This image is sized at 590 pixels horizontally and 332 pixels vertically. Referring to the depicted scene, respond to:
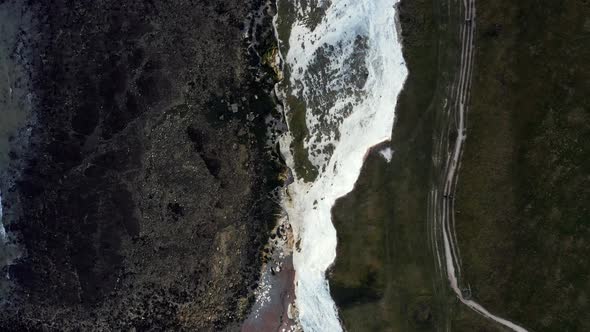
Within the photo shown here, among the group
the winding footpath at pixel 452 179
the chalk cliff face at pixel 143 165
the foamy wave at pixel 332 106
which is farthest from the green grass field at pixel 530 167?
the chalk cliff face at pixel 143 165

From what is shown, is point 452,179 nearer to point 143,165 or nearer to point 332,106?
point 332,106

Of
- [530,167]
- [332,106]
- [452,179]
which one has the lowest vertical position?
[452,179]

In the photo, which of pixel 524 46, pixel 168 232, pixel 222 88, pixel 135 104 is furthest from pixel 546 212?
pixel 135 104

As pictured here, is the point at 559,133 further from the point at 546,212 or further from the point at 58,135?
the point at 58,135

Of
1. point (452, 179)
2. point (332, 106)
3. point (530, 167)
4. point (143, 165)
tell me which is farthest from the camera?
point (143, 165)

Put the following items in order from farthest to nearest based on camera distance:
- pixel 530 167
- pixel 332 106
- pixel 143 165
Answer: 1. pixel 143 165
2. pixel 332 106
3. pixel 530 167

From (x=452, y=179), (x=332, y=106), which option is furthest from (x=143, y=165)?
(x=452, y=179)

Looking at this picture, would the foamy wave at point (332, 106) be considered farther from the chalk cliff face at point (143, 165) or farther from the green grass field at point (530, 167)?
the green grass field at point (530, 167)
